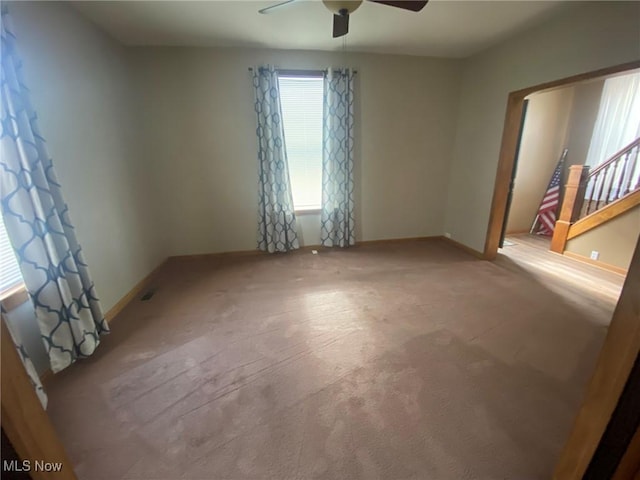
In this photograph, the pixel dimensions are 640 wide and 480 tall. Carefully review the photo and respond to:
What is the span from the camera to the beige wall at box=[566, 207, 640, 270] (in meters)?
3.10

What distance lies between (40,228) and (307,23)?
2.65 meters

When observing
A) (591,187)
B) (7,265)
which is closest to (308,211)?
(7,265)

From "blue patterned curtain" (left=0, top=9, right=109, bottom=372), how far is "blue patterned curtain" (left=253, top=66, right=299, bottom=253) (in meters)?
1.99

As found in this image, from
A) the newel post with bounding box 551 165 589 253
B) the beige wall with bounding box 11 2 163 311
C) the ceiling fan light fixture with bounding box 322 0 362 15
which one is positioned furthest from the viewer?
the newel post with bounding box 551 165 589 253

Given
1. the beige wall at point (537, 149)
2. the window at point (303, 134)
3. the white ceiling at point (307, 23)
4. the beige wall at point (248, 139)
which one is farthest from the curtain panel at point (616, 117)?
the window at point (303, 134)

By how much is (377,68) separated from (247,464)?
4.03m

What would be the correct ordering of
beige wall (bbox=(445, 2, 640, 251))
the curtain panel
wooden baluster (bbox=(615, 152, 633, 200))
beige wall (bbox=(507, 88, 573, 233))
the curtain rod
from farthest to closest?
1. beige wall (bbox=(507, 88, 573, 233))
2. the curtain panel
3. wooden baluster (bbox=(615, 152, 633, 200))
4. the curtain rod
5. beige wall (bbox=(445, 2, 640, 251))

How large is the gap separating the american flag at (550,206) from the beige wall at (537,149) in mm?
72

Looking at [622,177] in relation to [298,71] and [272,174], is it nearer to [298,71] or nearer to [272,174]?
[298,71]

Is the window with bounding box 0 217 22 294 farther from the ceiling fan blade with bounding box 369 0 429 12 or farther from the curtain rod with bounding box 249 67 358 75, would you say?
the curtain rod with bounding box 249 67 358 75

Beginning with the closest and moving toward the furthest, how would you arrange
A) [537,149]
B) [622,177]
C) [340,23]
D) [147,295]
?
1. [340,23]
2. [147,295]
3. [622,177]
4. [537,149]

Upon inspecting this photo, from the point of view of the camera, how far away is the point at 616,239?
10.7 ft

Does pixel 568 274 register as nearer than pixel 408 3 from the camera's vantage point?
No

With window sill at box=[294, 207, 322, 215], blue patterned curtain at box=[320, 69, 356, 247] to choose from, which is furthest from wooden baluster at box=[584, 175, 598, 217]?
window sill at box=[294, 207, 322, 215]
